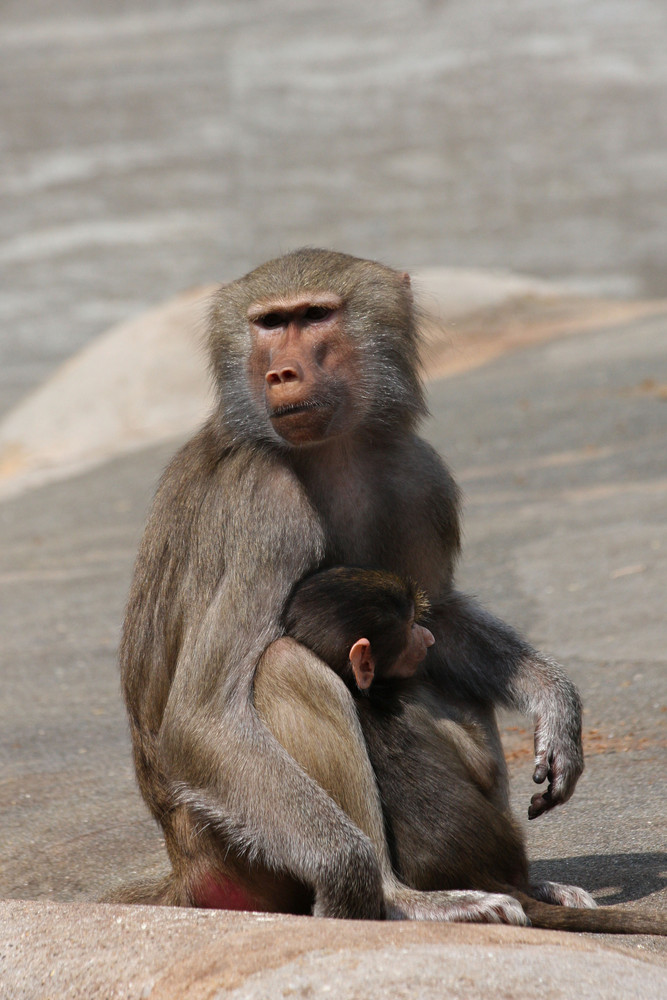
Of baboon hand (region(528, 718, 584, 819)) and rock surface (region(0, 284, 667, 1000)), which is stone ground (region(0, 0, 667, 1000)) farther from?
baboon hand (region(528, 718, 584, 819))

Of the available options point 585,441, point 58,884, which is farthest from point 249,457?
point 585,441

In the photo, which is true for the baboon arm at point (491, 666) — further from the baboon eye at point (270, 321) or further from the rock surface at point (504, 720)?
the baboon eye at point (270, 321)

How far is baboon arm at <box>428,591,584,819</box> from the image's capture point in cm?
376

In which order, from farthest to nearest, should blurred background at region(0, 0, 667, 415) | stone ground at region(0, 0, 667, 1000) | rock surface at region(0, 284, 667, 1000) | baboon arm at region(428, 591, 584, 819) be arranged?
blurred background at region(0, 0, 667, 415)
baboon arm at region(428, 591, 584, 819)
stone ground at region(0, 0, 667, 1000)
rock surface at region(0, 284, 667, 1000)

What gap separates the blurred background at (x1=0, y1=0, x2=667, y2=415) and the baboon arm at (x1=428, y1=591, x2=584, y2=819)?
20.2 m

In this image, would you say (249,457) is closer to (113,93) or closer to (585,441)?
(585,441)

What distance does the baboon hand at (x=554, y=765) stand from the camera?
3.52m

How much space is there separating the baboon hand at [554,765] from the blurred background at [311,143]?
20.5 meters

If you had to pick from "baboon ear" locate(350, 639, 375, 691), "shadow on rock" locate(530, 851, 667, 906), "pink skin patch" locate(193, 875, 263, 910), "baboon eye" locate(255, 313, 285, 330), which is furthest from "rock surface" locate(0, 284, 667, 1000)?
"baboon eye" locate(255, 313, 285, 330)

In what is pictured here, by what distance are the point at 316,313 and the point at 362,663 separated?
932 millimetres

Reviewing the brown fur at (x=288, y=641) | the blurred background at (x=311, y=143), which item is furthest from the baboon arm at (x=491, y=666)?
the blurred background at (x=311, y=143)

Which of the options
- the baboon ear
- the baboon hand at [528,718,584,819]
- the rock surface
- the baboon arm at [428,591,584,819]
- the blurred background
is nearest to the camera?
the rock surface

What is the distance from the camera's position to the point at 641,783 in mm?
4230

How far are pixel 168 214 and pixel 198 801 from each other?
22500mm
